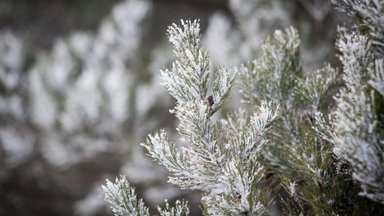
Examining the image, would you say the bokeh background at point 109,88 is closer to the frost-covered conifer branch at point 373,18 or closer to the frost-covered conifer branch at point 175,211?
the frost-covered conifer branch at point 373,18

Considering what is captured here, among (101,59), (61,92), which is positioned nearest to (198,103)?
(61,92)

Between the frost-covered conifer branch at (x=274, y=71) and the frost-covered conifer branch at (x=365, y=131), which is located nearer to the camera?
the frost-covered conifer branch at (x=365, y=131)

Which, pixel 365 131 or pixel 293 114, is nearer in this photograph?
pixel 365 131

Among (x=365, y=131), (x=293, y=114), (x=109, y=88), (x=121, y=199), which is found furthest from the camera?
(x=109, y=88)

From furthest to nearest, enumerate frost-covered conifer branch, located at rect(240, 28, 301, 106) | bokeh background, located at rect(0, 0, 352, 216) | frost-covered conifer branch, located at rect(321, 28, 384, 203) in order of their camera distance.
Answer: bokeh background, located at rect(0, 0, 352, 216)
frost-covered conifer branch, located at rect(240, 28, 301, 106)
frost-covered conifer branch, located at rect(321, 28, 384, 203)

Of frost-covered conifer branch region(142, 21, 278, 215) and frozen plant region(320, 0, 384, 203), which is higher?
frost-covered conifer branch region(142, 21, 278, 215)

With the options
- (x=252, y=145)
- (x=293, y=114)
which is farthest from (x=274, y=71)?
(x=252, y=145)

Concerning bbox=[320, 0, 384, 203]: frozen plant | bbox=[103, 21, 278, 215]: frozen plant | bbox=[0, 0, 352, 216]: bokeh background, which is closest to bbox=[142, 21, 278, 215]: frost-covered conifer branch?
bbox=[103, 21, 278, 215]: frozen plant

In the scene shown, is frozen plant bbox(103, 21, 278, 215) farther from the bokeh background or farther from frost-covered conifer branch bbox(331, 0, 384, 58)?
the bokeh background

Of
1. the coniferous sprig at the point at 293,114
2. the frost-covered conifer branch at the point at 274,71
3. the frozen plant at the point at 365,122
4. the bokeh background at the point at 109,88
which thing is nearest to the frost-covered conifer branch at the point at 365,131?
the frozen plant at the point at 365,122

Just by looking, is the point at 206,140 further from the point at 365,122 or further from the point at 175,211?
the point at 365,122

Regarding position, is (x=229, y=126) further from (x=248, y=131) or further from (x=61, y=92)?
(x=61, y=92)
